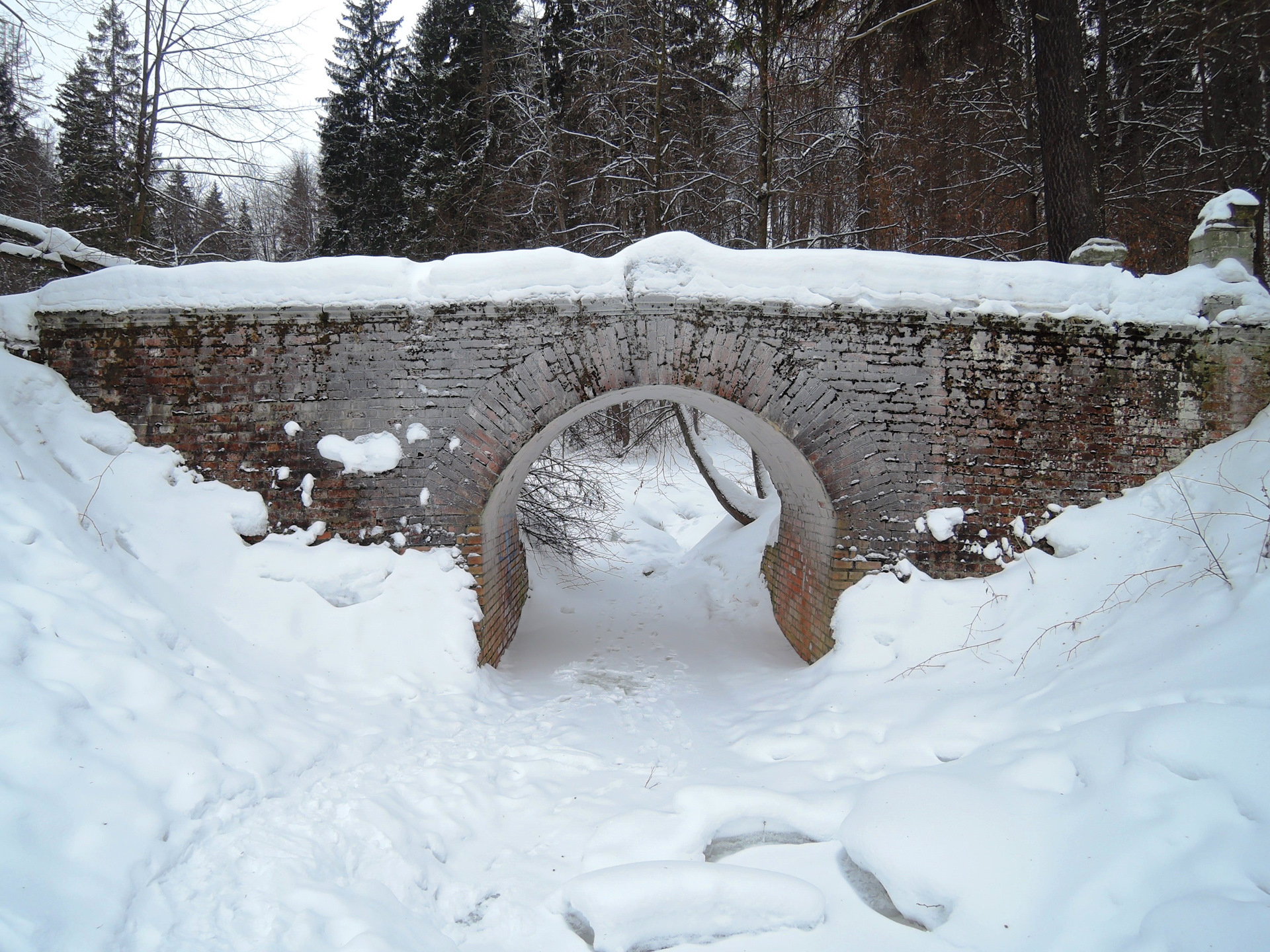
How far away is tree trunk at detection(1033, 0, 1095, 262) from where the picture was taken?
282 inches

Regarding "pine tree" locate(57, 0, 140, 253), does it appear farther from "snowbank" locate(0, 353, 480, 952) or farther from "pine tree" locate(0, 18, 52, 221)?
"snowbank" locate(0, 353, 480, 952)

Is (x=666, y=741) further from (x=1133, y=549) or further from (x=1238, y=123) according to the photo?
(x=1238, y=123)

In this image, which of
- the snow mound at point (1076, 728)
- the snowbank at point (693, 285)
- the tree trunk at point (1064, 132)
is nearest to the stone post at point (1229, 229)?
the snowbank at point (693, 285)

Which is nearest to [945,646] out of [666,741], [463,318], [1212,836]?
[666,741]

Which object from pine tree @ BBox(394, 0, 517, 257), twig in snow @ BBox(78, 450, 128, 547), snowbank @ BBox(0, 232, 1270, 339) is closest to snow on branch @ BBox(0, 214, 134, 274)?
snowbank @ BBox(0, 232, 1270, 339)

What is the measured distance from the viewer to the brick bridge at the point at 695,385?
185 inches

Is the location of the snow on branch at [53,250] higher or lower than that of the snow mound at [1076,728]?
higher

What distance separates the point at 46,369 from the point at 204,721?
11.6 feet

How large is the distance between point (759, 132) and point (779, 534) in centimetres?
615

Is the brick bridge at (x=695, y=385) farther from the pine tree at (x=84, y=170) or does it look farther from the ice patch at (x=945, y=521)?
the pine tree at (x=84, y=170)

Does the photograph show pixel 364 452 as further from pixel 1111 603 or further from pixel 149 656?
pixel 1111 603

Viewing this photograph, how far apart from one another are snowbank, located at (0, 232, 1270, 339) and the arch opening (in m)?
0.89

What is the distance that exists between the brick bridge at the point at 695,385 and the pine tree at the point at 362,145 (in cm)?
1262

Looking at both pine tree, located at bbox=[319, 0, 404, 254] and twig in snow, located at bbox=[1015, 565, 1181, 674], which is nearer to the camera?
twig in snow, located at bbox=[1015, 565, 1181, 674]
